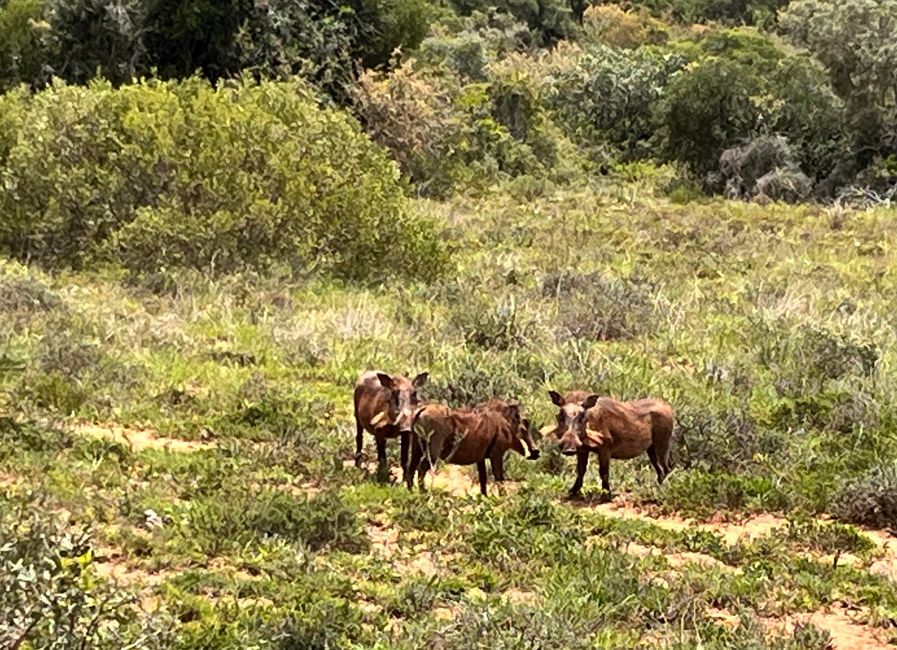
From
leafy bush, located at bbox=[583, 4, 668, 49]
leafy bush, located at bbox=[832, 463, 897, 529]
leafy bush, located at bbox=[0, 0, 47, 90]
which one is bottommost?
leafy bush, located at bbox=[832, 463, 897, 529]

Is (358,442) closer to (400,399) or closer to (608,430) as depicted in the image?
(400,399)

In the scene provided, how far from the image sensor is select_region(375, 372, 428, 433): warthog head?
744 cm

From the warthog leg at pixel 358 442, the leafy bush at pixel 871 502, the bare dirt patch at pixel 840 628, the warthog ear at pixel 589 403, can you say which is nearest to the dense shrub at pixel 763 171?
the leafy bush at pixel 871 502

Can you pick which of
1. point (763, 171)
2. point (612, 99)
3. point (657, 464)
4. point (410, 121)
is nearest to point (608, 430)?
point (657, 464)

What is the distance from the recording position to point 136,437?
8.55 m

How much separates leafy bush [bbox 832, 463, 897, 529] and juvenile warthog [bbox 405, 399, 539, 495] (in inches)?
77.4

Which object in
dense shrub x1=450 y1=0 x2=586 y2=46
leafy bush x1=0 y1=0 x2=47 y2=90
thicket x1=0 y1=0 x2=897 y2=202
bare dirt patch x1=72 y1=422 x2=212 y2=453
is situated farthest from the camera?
dense shrub x1=450 y1=0 x2=586 y2=46

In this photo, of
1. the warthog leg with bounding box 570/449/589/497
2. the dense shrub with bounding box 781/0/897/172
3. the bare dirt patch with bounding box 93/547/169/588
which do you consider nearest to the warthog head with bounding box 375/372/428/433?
the warthog leg with bounding box 570/449/589/497

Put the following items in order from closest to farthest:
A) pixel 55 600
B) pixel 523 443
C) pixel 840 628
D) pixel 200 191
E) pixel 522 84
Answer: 1. pixel 55 600
2. pixel 840 628
3. pixel 523 443
4. pixel 200 191
5. pixel 522 84

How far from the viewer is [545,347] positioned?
11.9 meters

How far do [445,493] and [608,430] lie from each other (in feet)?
3.63

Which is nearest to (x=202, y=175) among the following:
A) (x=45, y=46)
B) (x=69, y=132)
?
(x=69, y=132)

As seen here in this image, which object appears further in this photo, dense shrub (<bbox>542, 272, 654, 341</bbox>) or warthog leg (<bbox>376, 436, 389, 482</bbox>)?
dense shrub (<bbox>542, 272, 654, 341</bbox>)

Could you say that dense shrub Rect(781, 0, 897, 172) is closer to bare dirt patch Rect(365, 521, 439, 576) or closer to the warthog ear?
the warthog ear
